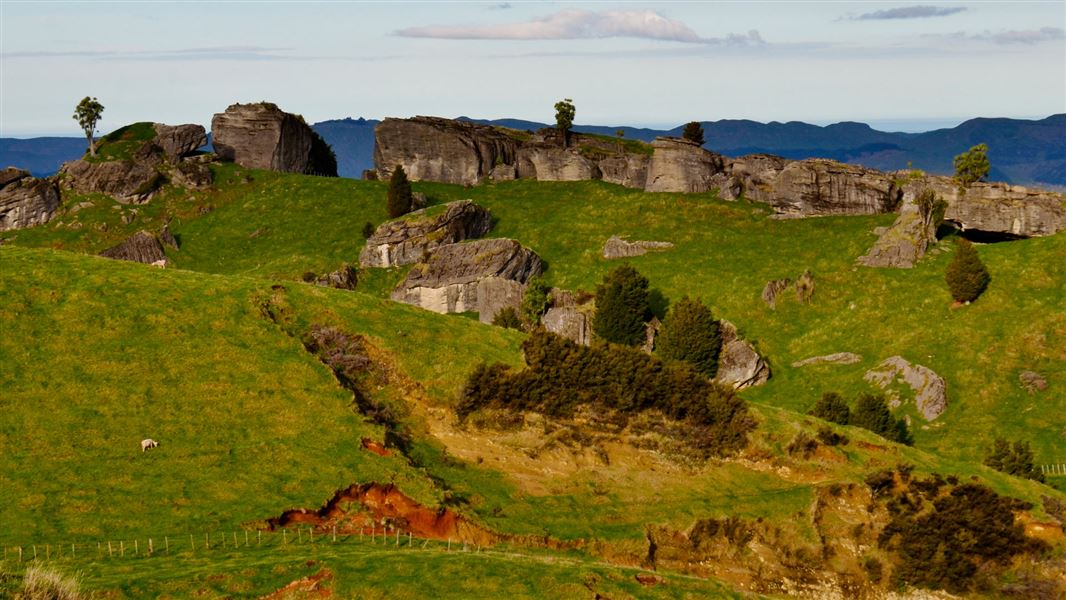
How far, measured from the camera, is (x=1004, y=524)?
182 ft

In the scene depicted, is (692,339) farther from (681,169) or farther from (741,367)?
(681,169)

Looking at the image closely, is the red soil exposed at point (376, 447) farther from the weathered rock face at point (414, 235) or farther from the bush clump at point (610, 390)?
the weathered rock face at point (414, 235)

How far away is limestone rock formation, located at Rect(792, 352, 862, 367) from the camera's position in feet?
299

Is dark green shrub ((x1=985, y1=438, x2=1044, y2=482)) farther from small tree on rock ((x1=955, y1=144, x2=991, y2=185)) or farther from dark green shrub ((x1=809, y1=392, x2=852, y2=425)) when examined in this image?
small tree on rock ((x1=955, y1=144, x2=991, y2=185))

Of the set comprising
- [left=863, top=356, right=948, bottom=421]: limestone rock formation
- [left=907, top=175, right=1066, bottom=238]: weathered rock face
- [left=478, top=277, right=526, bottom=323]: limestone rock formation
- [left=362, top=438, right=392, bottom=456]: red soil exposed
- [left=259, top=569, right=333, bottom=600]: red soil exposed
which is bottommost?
[left=863, top=356, right=948, bottom=421]: limestone rock formation

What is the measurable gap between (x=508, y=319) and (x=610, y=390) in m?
35.2

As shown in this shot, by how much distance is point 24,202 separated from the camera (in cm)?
13838

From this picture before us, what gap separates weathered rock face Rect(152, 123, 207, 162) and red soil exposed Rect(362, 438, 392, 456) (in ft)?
351

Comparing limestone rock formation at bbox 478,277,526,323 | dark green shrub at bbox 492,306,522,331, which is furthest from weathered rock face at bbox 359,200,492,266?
dark green shrub at bbox 492,306,522,331

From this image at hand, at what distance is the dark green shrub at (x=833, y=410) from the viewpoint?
247ft

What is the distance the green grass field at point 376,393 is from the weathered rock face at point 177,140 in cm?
6948

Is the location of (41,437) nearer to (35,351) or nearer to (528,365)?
(35,351)

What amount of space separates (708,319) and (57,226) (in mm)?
91891

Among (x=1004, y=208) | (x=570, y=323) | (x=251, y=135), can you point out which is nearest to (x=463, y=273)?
(x=570, y=323)
